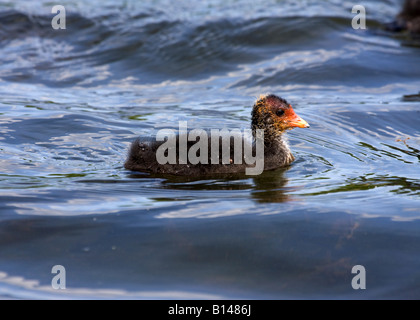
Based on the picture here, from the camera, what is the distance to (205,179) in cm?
773

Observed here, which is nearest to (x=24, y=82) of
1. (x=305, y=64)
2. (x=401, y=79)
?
(x=305, y=64)

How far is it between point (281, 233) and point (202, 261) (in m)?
0.81

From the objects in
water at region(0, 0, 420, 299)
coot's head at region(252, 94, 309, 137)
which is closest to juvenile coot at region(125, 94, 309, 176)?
coot's head at region(252, 94, 309, 137)

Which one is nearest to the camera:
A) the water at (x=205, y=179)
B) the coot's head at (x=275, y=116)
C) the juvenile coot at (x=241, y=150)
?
the water at (x=205, y=179)

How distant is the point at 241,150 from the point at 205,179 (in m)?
0.58

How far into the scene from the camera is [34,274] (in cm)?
556

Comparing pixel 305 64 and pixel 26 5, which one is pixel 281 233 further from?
pixel 26 5

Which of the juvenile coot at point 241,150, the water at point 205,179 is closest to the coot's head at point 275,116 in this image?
the juvenile coot at point 241,150

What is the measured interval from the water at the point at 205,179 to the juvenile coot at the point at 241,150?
6.2 inches

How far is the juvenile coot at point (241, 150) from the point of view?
780 cm

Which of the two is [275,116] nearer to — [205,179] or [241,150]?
[241,150]

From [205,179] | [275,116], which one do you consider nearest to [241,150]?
[205,179]

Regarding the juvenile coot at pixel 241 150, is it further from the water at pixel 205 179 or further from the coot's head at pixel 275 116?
the water at pixel 205 179
